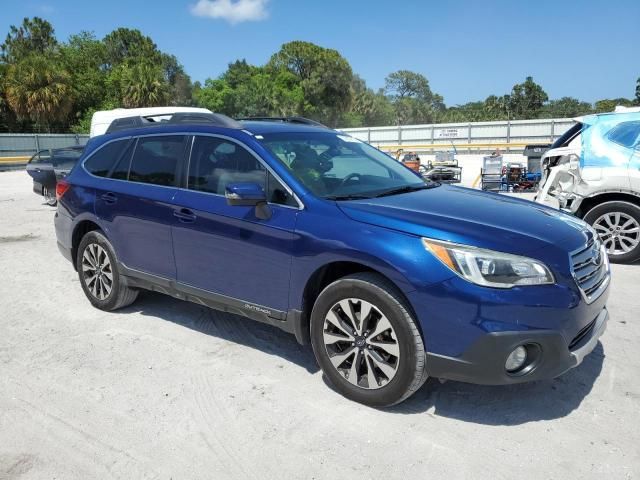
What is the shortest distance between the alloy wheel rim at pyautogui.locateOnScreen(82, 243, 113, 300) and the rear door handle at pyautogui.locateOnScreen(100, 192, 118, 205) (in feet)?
1.50

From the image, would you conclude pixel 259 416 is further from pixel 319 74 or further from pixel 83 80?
pixel 319 74

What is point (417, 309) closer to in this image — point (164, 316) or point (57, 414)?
point (57, 414)

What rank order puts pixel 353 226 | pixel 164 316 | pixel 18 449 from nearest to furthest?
pixel 18 449 < pixel 353 226 < pixel 164 316

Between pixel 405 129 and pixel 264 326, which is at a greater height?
pixel 405 129

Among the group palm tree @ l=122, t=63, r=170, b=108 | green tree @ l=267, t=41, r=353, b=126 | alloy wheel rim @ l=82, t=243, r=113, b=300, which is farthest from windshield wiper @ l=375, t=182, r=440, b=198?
green tree @ l=267, t=41, r=353, b=126

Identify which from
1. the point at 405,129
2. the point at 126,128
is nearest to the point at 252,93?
the point at 405,129

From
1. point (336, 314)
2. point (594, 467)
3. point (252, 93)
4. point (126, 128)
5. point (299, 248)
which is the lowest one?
point (594, 467)

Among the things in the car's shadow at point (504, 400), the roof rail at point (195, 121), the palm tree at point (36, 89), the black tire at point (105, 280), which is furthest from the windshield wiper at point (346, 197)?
the palm tree at point (36, 89)

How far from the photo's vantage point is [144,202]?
446cm

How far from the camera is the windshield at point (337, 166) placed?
376cm

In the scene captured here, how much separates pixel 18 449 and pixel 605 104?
280 ft

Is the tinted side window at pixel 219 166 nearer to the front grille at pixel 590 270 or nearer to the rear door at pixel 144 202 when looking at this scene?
the rear door at pixel 144 202

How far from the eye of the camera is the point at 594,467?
8.98ft

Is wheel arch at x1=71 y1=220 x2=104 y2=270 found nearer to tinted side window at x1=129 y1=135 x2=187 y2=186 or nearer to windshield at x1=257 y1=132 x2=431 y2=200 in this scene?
tinted side window at x1=129 y1=135 x2=187 y2=186
